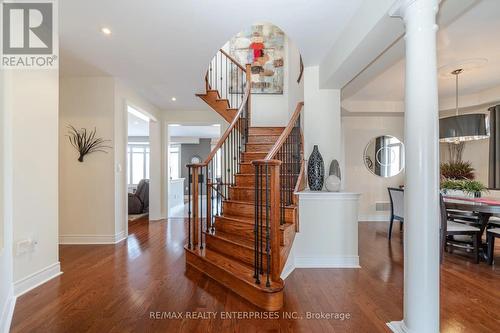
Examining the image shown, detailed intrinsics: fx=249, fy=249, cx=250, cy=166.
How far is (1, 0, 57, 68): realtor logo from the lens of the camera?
2240 mm

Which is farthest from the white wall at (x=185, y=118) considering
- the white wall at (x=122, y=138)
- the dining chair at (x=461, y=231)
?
the dining chair at (x=461, y=231)

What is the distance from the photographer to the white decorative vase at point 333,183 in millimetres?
3125

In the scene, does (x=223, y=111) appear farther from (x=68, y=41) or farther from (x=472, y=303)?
(x=472, y=303)

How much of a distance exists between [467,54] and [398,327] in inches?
138

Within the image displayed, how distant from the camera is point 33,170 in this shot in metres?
2.52

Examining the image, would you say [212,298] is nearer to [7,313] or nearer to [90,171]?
[7,313]

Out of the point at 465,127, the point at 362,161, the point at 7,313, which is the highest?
the point at 465,127

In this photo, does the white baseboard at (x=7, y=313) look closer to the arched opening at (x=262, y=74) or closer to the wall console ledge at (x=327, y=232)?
the wall console ledge at (x=327, y=232)

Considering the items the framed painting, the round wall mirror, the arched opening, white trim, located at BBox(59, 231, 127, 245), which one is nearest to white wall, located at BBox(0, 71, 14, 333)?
white trim, located at BBox(59, 231, 127, 245)

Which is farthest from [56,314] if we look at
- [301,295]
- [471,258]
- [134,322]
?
[471,258]

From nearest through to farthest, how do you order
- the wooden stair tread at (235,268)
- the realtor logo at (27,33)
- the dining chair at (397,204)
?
the wooden stair tread at (235,268), the realtor logo at (27,33), the dining chair at (397,204)

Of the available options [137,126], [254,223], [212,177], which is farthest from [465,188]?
[137,126]

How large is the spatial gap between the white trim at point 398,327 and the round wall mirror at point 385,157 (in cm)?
463

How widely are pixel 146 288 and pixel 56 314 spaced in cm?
70
